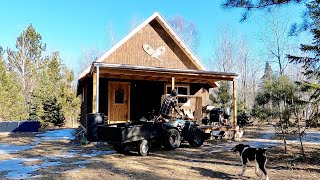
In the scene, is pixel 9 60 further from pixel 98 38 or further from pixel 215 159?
pixel 215 159

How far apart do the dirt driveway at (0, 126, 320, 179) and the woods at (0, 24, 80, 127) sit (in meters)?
12.0

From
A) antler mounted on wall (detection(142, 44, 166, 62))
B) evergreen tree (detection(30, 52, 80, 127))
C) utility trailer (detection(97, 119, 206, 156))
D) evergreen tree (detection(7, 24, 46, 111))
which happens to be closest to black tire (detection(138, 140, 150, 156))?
utility trailer (detection(97, 119, 206, 156))

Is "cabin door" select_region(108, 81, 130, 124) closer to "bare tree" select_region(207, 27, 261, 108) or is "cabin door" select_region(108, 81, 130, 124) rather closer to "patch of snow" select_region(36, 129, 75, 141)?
"patch of snow" select_region(36, 129, 75, 141)

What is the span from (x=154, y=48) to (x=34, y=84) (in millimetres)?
17870

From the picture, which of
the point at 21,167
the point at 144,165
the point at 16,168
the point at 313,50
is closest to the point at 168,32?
the point at 313,50

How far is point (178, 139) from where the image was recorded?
10.6 m

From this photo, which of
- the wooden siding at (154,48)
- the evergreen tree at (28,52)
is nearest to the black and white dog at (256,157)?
the wooden siding at (154,48)

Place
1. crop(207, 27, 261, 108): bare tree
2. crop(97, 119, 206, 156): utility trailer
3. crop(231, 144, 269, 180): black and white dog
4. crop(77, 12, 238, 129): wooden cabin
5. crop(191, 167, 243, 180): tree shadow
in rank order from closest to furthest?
crop(231, 144, 269, 180): black and white dog, crop(191, 167, 243, 180): tree shadow, crop(97, 119, 206, 156): utility trailer, crop(77, 12, 238, 129): wooden cabin, crop(207, 27, 261, 108): bare tree

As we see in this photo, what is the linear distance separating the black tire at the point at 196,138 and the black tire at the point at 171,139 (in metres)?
0.91

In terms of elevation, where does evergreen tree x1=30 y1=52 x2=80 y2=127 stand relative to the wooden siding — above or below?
below

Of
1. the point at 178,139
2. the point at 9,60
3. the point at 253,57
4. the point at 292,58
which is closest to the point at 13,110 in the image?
the point at 9,60

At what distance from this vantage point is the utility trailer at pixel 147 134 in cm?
894

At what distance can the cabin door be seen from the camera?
16297 millimetres

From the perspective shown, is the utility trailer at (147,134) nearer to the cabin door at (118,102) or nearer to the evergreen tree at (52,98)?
the cabin door at (118,102)
